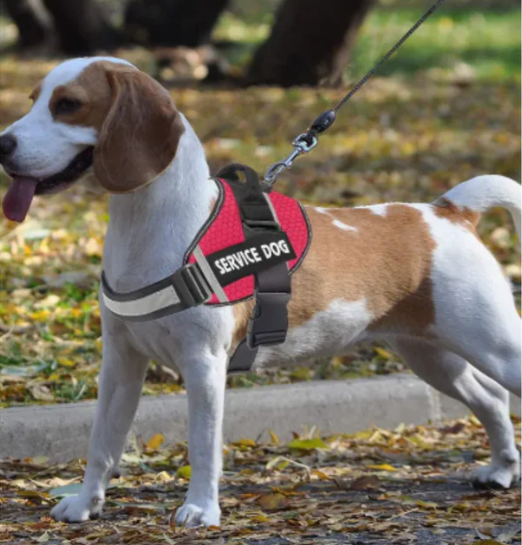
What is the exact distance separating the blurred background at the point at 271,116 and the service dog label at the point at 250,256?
0.59 metres

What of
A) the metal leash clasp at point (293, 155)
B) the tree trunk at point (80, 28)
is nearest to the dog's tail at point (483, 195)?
the metal leash clasp at point (293, 155)

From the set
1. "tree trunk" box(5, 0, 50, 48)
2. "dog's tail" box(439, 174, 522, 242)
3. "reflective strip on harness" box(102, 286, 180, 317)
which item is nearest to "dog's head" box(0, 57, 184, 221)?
"reflective strip on harness" box(102, 286, 180, 317)

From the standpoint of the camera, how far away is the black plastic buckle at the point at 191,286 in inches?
169

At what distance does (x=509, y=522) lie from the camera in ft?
15.2

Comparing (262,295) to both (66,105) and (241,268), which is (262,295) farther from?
(66,105)

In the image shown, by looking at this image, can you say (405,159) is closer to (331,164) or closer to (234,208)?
(331,164)

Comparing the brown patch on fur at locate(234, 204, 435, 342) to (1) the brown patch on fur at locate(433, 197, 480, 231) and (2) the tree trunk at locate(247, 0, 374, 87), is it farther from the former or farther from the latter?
(2) the tree trunk at locate(247, 0, 374, 87)

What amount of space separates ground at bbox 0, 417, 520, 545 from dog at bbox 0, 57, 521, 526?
0.58ft

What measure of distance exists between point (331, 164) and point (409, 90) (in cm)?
502

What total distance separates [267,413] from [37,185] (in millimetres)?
2174

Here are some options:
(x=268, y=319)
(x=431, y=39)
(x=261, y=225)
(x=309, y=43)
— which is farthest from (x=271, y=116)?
(x=431, y=39)

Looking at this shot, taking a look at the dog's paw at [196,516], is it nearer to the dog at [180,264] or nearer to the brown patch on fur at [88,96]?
the dog at [180,264]

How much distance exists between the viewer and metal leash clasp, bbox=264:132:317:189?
4830 mm

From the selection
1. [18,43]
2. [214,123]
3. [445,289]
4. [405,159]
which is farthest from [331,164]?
[18,43]
